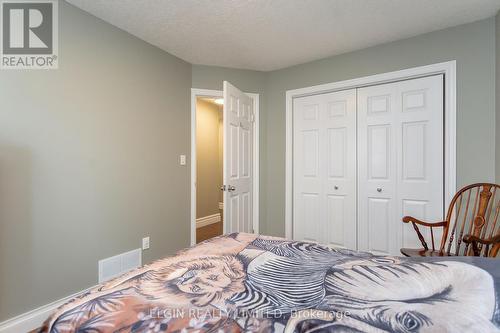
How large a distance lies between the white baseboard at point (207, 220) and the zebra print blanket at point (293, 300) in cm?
364

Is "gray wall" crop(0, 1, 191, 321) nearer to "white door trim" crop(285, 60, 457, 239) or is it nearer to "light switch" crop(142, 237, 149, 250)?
"light switch" crop(142, 237, 149, 250)

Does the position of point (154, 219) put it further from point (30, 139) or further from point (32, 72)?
point (32, 72)

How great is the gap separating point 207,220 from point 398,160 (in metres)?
3.49

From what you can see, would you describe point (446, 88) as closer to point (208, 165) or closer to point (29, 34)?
point (29, 34)

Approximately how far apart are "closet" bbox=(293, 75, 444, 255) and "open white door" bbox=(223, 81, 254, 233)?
0.59 metres

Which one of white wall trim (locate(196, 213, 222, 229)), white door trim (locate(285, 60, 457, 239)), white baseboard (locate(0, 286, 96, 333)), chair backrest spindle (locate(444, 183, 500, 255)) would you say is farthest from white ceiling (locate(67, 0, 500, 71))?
white wall trim (locate(196, 213, 222, 229))

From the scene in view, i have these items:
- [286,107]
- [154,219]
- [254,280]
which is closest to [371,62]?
[286,107]

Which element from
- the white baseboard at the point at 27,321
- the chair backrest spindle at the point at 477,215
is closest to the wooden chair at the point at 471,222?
the chair backrest spindle at the point at 477,215

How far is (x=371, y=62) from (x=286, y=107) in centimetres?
107

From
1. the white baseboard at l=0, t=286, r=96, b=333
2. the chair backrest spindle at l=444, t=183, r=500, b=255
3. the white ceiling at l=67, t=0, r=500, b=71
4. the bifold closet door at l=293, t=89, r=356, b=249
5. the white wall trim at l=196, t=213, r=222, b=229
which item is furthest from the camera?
the white wall trim at l=196, t=213, r=222, b=229

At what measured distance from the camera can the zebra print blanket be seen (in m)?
0.67

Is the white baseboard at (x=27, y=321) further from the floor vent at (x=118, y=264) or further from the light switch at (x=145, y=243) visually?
the light switch at (x=145, y=243)

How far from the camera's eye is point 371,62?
8.79 ft

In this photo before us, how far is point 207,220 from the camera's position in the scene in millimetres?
4895
